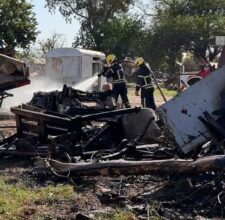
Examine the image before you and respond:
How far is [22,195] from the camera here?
5684mm

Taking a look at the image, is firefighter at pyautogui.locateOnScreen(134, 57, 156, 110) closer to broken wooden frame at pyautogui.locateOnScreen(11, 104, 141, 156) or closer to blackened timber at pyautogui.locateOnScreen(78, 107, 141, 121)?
broken wooden frame at pyautogui.locateOnScreen(11, 104, 141, 156)

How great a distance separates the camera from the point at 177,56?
44562mm

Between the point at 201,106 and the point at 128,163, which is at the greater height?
the point at 201,106

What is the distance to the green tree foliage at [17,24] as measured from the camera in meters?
31.9

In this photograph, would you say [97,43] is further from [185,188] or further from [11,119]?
[185,188]

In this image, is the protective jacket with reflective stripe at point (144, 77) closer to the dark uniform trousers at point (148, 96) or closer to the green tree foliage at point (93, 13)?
the dark uniform trousers at point (148, 96)

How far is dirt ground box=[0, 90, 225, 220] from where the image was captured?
4.88 m

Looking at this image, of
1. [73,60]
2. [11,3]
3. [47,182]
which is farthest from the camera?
[11,3]

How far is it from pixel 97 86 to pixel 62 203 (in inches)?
670

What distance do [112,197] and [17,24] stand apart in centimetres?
2807

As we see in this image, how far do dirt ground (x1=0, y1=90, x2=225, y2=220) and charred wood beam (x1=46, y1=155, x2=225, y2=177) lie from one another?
0.15 meters

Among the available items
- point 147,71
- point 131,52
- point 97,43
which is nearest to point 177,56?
point 131,52

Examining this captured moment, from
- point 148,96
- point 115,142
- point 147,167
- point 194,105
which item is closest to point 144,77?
point 148,96

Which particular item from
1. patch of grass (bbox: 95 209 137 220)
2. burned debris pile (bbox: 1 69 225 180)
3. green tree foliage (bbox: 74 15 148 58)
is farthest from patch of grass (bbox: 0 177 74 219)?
green tree foliage (bbox: 74 15 148 58)
